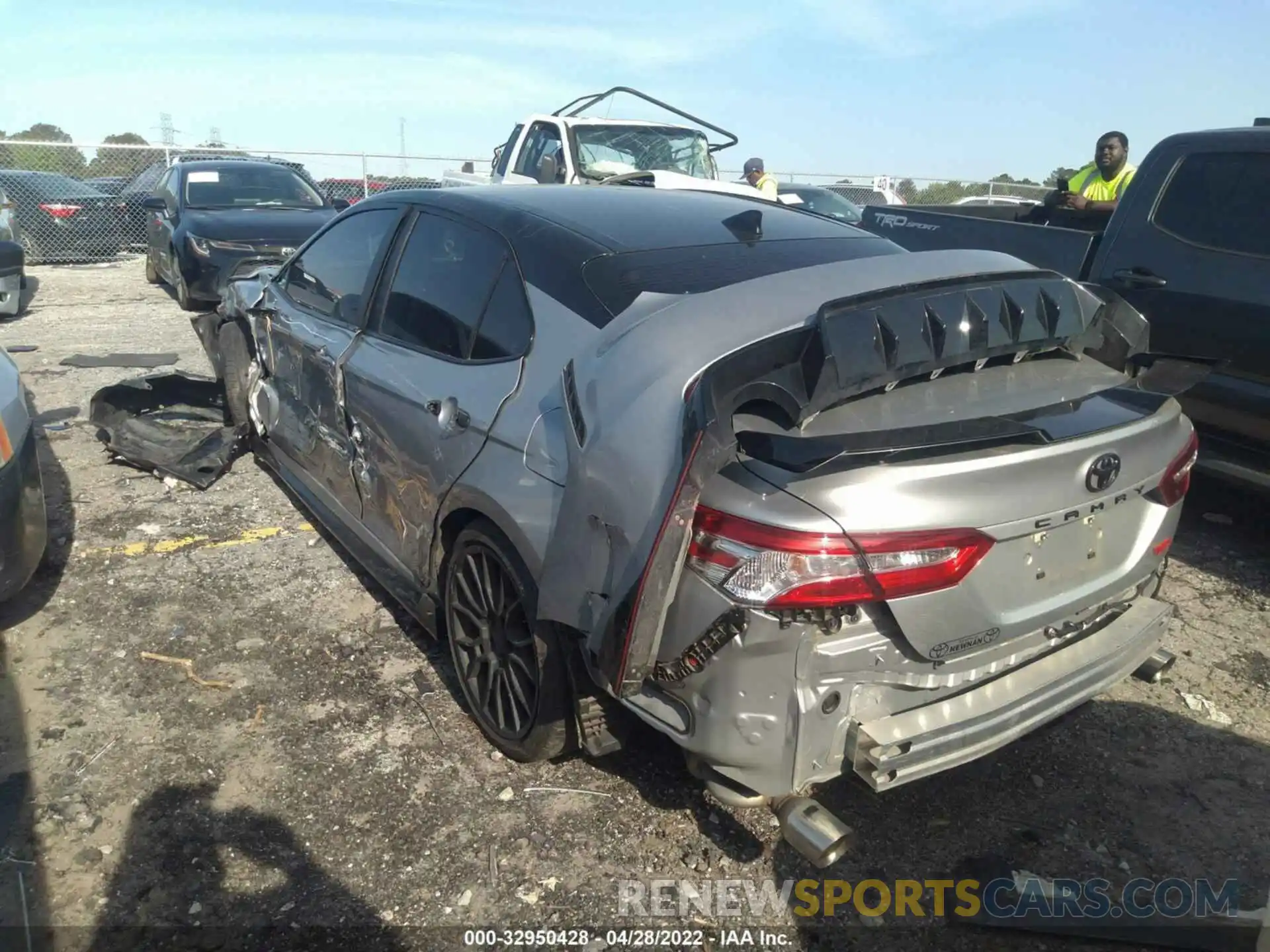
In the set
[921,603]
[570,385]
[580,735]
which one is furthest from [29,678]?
[921,603]

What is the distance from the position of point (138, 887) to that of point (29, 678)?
1.39 meters

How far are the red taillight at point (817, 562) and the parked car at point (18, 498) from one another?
2.96 m

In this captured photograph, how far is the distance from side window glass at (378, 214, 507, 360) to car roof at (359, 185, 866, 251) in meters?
0.08

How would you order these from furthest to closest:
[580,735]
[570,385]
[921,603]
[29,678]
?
1. [29,678]
2. [580,735]
3. [570,385]
4. [921,603]

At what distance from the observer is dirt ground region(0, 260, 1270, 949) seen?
8.24 ft

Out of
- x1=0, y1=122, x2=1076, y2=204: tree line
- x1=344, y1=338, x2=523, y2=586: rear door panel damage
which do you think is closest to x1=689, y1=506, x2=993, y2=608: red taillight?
x1=344, y1=338, x2=523, y2=586: rear door panel damage

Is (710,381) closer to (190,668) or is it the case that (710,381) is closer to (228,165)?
(190,668)

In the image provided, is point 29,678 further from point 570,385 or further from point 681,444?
point 681,444

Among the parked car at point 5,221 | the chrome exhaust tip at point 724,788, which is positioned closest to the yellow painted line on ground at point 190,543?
the chrome exhaust tip at point 724,788

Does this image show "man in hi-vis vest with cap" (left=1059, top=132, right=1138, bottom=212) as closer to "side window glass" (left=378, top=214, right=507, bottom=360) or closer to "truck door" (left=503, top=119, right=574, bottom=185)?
"truck door" (left=503, top=119, right=574, bottom=185)

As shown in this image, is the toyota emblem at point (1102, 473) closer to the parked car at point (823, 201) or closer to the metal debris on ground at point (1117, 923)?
the metal debris on ground at point (1117, 923)

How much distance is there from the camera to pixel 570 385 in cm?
250

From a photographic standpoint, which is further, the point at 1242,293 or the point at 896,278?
the point at 1242,293
